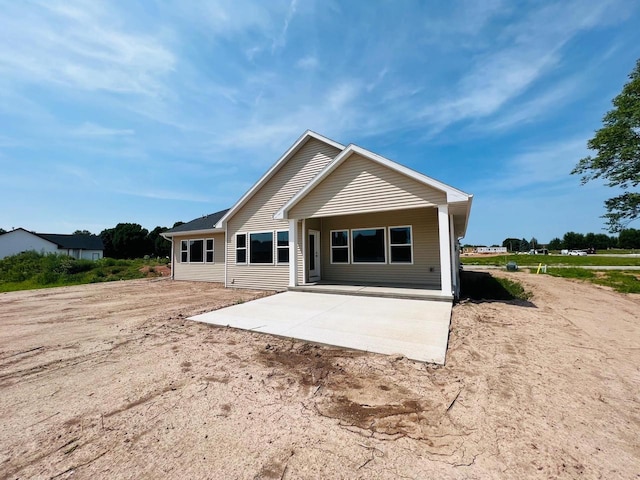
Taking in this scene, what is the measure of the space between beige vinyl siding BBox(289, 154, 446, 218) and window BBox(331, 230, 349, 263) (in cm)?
228

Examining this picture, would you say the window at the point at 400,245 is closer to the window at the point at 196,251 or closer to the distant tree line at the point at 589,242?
the window at the point at 196,251

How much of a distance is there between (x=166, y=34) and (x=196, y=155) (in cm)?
732

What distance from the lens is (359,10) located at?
7.92 m

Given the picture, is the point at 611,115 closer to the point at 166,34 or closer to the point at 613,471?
the point at 613,471

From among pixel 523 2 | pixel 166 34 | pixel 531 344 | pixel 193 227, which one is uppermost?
pixel 523 2

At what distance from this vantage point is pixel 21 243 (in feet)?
126

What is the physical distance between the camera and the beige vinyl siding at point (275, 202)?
446 inches

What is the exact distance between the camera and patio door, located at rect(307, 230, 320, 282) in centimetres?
1130

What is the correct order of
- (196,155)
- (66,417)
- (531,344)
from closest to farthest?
(66,417) → (531,344) → (196,155)

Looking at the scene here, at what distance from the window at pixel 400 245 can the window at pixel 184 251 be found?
38.9 ft

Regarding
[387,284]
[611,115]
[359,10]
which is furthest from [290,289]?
[611,115]

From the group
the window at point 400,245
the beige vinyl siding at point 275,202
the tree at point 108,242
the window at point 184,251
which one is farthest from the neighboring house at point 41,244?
the window at point 400,245

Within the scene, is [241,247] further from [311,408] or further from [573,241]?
[573,241]

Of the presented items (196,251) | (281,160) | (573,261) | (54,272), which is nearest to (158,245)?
(54,272)
